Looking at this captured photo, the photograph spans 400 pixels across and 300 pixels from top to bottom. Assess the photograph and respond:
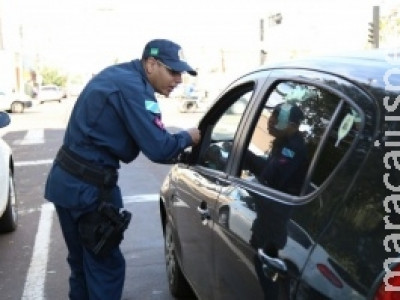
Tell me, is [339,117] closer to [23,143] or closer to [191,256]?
[191,256]

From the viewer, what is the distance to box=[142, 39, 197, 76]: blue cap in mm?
3100

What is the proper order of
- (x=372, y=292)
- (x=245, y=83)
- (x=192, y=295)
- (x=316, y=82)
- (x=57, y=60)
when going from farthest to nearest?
(x=57, y=60), (x=192, y=295), (x=245, y=83), (x=316, y=82), (x=372, y=292)

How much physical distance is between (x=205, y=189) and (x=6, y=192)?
3217mm

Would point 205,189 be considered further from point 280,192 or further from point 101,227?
point 280,192

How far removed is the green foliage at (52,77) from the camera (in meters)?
87.7

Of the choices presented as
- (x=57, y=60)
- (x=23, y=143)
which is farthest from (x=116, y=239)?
(x=57, y=60)

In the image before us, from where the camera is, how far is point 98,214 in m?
3.15

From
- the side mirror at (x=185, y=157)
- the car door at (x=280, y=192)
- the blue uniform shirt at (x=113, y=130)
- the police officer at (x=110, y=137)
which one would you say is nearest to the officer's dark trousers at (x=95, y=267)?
the police officer at (x=110, y=137)

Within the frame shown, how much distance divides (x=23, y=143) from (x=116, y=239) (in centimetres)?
1322

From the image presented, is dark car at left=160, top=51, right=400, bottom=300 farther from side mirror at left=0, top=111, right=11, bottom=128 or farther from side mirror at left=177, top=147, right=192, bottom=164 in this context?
side mirror at left=0, top=111, right=11, bottom=128

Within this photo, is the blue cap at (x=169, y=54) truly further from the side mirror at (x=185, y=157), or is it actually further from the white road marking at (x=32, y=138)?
the white road marking at (x=32, y=138)

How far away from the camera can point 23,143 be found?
15.7 metres

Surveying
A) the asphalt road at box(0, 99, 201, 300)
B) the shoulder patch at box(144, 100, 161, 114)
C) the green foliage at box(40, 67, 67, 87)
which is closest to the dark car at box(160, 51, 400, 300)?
the shoulder patch at box(144, 100, 161, 114)

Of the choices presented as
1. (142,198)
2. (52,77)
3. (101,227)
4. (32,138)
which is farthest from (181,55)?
(52,77)
